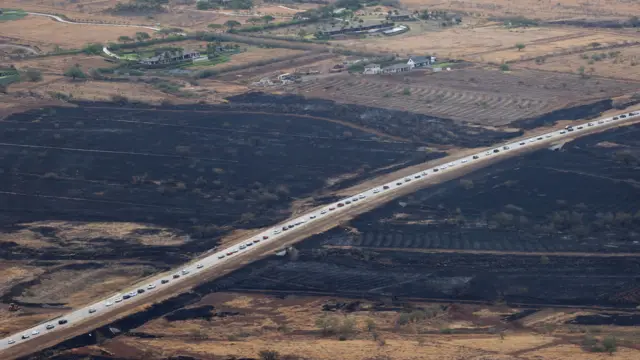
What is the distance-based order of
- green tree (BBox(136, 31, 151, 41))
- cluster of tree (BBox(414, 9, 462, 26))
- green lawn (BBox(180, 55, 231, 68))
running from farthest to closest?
cluster of tree (BBox(414, 9, 462, 26)) < green tree (BBox(136, 31, 151, 41)) < green lawn (BBox(180, 55, 231, 68))

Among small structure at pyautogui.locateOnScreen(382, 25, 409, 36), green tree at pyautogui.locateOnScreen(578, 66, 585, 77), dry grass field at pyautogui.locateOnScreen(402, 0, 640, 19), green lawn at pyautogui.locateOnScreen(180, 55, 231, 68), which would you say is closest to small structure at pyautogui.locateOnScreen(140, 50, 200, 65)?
green lawn at pyautogui.locateOnScreen(180, 55, 231, 68)

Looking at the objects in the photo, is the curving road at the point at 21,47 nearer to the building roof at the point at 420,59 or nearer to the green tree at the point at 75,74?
the green tree at the point at 75,74

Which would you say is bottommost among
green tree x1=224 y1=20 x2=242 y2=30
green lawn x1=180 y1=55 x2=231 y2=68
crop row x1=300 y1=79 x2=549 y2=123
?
crop row x1=300 y1=79 x2=549 y2=123

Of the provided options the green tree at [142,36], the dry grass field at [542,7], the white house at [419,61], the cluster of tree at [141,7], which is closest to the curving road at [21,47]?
the green tree at [142,36]

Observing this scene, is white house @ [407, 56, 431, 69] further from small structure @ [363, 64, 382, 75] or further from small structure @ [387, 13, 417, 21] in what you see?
small structure @ [387, 13, 417, 21]

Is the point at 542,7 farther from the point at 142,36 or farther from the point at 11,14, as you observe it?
the point at 11,14

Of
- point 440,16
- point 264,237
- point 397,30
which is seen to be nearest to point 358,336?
point 264,237

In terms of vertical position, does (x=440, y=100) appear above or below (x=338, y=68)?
below

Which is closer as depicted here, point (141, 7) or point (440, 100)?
point (440, 100)
